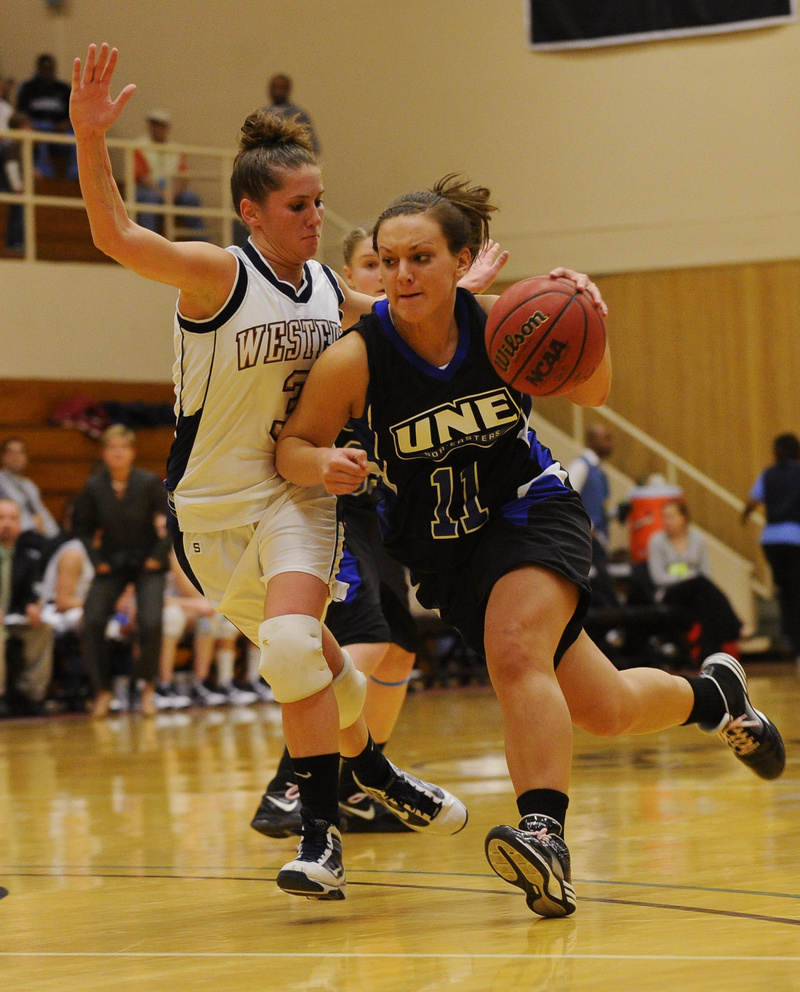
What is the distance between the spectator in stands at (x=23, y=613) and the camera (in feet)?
31.5

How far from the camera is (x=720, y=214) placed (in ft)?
46.3

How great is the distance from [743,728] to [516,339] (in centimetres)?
138

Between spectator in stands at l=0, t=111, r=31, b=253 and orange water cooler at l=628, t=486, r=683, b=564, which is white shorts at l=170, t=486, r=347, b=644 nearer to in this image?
orange water cooler at l=628, t=486, r=683, b=564

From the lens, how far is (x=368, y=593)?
4.57m

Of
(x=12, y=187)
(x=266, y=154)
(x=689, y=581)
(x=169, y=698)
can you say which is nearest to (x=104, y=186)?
(x=266, y=154)

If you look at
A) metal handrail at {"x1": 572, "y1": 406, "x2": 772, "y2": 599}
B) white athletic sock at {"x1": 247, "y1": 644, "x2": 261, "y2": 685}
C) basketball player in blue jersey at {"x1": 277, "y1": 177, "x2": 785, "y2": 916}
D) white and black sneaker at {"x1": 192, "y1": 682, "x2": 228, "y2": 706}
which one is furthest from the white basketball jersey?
metal handrail at {"x1": 572, "y1": 406, "x2": 772, "y2": 599}

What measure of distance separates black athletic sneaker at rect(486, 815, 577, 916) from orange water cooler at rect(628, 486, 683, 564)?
384 inches

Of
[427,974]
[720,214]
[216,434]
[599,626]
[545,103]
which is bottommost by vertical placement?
[599,626]

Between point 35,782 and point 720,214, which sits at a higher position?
point 720,214

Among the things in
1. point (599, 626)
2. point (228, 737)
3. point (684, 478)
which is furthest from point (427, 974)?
point (684, 478)

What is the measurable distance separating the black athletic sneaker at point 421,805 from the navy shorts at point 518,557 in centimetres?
45

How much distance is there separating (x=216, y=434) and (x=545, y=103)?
1204 cm

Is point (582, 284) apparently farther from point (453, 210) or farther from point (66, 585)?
point (66, 585)

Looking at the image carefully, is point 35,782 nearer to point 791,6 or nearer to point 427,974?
point 427,974
